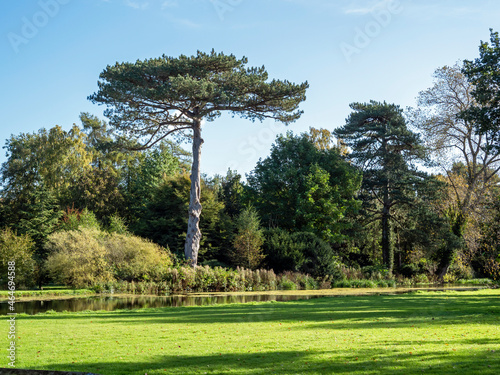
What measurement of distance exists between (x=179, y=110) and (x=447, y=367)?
2757cm

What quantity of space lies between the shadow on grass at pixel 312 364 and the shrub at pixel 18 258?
68.1ft

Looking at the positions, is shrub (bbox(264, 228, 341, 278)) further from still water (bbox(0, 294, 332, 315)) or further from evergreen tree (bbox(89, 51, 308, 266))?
still water (bbox(0, 294, 332, 315))

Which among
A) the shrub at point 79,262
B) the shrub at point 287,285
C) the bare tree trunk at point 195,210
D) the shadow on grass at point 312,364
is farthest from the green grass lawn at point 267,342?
the bare tree trunk at point 195,210

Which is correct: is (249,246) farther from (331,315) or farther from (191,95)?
(331,315)

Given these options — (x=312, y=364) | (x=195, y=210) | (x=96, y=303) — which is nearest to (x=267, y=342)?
(x=312, y=364)

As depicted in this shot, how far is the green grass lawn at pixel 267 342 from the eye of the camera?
6699mm

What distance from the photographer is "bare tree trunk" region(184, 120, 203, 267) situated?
32.1m

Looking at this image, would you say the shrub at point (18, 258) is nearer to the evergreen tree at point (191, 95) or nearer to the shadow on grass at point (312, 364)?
the evergreen tree at point (191, 95)

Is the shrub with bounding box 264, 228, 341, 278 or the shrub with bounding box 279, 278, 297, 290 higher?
the shrub with bounding box 264, 228, 341, 278

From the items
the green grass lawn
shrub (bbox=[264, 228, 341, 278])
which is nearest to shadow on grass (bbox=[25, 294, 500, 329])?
the green grass lawn

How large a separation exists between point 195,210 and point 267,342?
24.4 metres

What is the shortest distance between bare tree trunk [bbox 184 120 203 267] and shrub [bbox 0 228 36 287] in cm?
977

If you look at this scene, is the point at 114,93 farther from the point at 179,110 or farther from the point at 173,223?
the point at 173,223

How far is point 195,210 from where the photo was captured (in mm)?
32812
